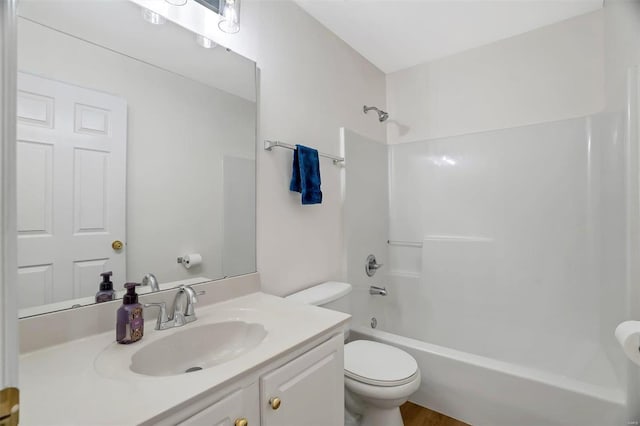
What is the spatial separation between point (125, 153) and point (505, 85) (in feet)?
7.71

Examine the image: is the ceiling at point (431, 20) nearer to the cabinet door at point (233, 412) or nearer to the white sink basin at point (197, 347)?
the white sink basin at point (197, 347)

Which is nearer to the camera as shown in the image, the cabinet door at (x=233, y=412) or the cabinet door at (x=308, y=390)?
the cabinet door at (x=233, y=412)

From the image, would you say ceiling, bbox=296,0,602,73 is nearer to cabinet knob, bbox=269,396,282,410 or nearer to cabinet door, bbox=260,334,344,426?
cabinet door, bbox=260,334,344,426

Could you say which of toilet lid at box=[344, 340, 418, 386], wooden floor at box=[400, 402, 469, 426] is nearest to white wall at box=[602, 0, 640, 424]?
wooden floor at box=[400, 402, 469, 426]

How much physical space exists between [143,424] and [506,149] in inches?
93.5

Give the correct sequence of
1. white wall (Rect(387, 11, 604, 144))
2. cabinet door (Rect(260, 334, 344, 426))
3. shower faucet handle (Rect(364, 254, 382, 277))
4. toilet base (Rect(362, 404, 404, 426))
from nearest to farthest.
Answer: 1. cabinet door (Rect(260, 334, 344, 426))
2. toilet base (Rect(362, 404, 404, 426))
3. white wall (Rect(387, 11, 604, 144))
4. shower faucet handle (Rect(364, 254, 382, 277))

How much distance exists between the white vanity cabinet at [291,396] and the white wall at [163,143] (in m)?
0.58

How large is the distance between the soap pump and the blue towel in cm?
90

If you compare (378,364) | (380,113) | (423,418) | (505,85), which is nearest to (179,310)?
(378,364)

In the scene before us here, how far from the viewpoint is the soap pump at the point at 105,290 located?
945 mm

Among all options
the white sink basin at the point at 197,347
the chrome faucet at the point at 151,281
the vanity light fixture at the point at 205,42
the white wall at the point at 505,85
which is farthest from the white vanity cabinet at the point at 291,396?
the white wall at the point at 505,85

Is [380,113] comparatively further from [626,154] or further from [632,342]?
[632,342]

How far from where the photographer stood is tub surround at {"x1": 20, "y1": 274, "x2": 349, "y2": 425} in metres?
0.56

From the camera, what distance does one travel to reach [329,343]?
100 centimetres
